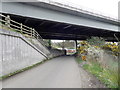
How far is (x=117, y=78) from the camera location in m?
2.84

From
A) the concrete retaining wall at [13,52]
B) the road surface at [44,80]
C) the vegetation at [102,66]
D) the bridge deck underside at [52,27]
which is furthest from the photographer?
the bridge deck underside at [52,27]

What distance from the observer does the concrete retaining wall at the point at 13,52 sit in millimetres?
4629

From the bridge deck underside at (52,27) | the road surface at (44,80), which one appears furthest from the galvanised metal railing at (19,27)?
the road surface at (44,80)

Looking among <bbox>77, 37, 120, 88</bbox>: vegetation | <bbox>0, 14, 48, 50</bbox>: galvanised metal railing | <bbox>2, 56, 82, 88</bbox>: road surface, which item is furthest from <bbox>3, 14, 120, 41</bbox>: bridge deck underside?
<bbox>2, 56, 82, 88</bbox>: road surface

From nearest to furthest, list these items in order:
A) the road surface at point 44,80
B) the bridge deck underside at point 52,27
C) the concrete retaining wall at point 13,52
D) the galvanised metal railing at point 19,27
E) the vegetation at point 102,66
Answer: the vegetation at point 102,66
the road surface at point 44,80
the concrete retaining wall at point 13,52
the galvanised metal railing at point 19,27
the bridge deck underside at point 52,27

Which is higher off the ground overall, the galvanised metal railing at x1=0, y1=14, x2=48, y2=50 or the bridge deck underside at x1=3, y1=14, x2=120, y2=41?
the bridge deck underside at x1=3, y1=14, x2=120, y2=41

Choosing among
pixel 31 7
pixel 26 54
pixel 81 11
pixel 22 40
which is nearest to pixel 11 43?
pixel 22 40

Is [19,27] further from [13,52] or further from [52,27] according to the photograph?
[52,27]

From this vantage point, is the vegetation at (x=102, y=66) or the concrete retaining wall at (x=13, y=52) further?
the concrete retaining wall at (x=13, y=52)

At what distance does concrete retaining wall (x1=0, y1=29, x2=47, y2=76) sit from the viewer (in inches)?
182

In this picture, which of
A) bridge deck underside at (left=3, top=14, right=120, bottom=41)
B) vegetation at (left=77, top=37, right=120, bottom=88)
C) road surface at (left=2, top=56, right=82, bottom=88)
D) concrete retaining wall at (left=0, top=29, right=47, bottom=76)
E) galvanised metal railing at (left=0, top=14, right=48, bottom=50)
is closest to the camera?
vegetation at (left=77, top=37, right=120, bottom=88)

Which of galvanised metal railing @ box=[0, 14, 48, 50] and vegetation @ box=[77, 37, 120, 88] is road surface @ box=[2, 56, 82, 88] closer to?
vegetation @ box=[77, 37, 120, 88]

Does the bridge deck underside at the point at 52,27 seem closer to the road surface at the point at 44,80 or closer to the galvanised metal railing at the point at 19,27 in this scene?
the galvanised metal railing at the point at 19,27

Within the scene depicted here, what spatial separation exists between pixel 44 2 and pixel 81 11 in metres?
5.90
